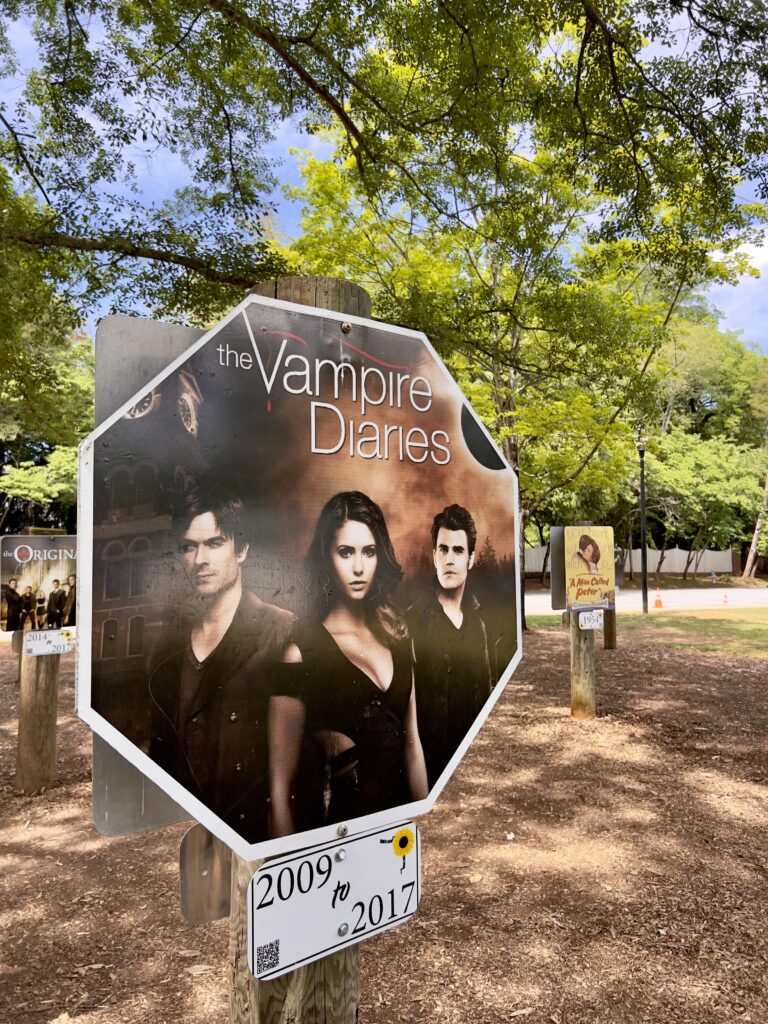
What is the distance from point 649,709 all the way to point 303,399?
24.5ft

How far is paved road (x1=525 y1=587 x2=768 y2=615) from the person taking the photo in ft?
66.2

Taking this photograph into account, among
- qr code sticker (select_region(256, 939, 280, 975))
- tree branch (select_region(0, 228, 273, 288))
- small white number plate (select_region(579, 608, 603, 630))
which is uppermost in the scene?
tree branch (select_region(0, 228, 273, 288))

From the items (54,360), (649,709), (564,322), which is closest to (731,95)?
(564,322)

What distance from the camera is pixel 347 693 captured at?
1144 mm

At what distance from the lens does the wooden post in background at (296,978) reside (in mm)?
1212

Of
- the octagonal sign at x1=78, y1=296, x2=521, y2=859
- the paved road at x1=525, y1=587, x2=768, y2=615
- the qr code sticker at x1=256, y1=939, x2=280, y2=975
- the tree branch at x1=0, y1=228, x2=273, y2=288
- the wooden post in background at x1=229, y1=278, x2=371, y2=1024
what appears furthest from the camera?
the paved road at x1=525, y1=587, x2=768, y2=615

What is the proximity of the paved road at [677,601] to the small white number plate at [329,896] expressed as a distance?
1755 cm

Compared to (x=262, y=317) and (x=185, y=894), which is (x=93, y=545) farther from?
(x=185, y=894)

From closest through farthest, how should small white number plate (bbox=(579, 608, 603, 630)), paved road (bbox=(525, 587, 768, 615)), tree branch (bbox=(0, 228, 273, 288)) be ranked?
tree branch (bbox=(0, 228, 273, 288)) < small white number plate (bbox=(579, 608, 603, 630)) < paved road (bbox=(525, 587, 768, 615))

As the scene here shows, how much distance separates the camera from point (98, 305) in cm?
699

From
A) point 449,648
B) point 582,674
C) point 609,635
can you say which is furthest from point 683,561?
point 449,648

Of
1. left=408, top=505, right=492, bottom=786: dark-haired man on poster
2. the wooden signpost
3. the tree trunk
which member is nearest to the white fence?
the tree trunk

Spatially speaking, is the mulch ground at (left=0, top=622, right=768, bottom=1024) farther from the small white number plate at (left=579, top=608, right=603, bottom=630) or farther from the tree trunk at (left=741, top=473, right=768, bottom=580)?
the tree trunk at (left=741, top=473, right=768, bottom=580)

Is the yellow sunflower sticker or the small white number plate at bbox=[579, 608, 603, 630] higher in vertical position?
the yellow sunflower sticker
